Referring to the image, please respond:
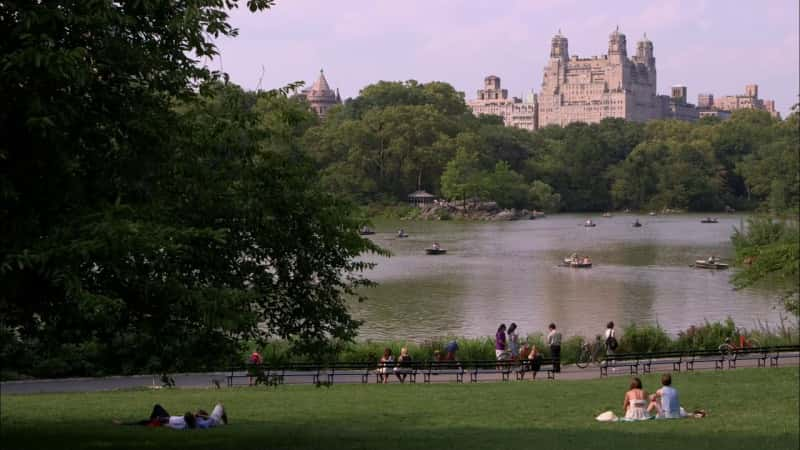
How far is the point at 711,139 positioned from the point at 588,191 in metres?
16.0

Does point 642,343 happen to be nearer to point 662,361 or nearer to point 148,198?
point 662,361

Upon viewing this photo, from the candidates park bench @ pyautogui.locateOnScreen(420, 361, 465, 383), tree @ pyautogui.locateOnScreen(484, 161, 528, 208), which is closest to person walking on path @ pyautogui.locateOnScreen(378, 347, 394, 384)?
park bench @ pyautogui.locateOnScreen(420, 361, 465, 383)

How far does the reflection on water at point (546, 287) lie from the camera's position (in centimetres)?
2814

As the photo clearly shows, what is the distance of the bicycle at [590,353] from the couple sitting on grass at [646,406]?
5.75 m

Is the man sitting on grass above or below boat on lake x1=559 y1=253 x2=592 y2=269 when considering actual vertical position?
below

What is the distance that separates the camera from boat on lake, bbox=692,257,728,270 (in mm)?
42844

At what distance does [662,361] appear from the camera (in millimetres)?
17719

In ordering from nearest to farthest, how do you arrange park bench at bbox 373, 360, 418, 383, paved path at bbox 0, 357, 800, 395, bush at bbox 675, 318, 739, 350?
paved path at bbox 0, 357, 800, 395 → park bench at bbox 373, 360, 418, 383 → bush at bbox 675, 318, 739, 350

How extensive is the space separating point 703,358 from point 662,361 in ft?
3.74

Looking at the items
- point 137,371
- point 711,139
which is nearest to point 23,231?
point 137,371

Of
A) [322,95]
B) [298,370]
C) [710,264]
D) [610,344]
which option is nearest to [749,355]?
[610,344]

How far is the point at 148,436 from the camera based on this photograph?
10242 millimetres

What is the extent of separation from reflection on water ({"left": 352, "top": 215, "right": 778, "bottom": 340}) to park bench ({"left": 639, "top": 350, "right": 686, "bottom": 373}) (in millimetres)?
7758

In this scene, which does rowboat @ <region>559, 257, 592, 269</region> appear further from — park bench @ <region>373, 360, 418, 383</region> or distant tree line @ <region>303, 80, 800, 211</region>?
distant tree line @ <region>303, 80, 800, 211</region>
